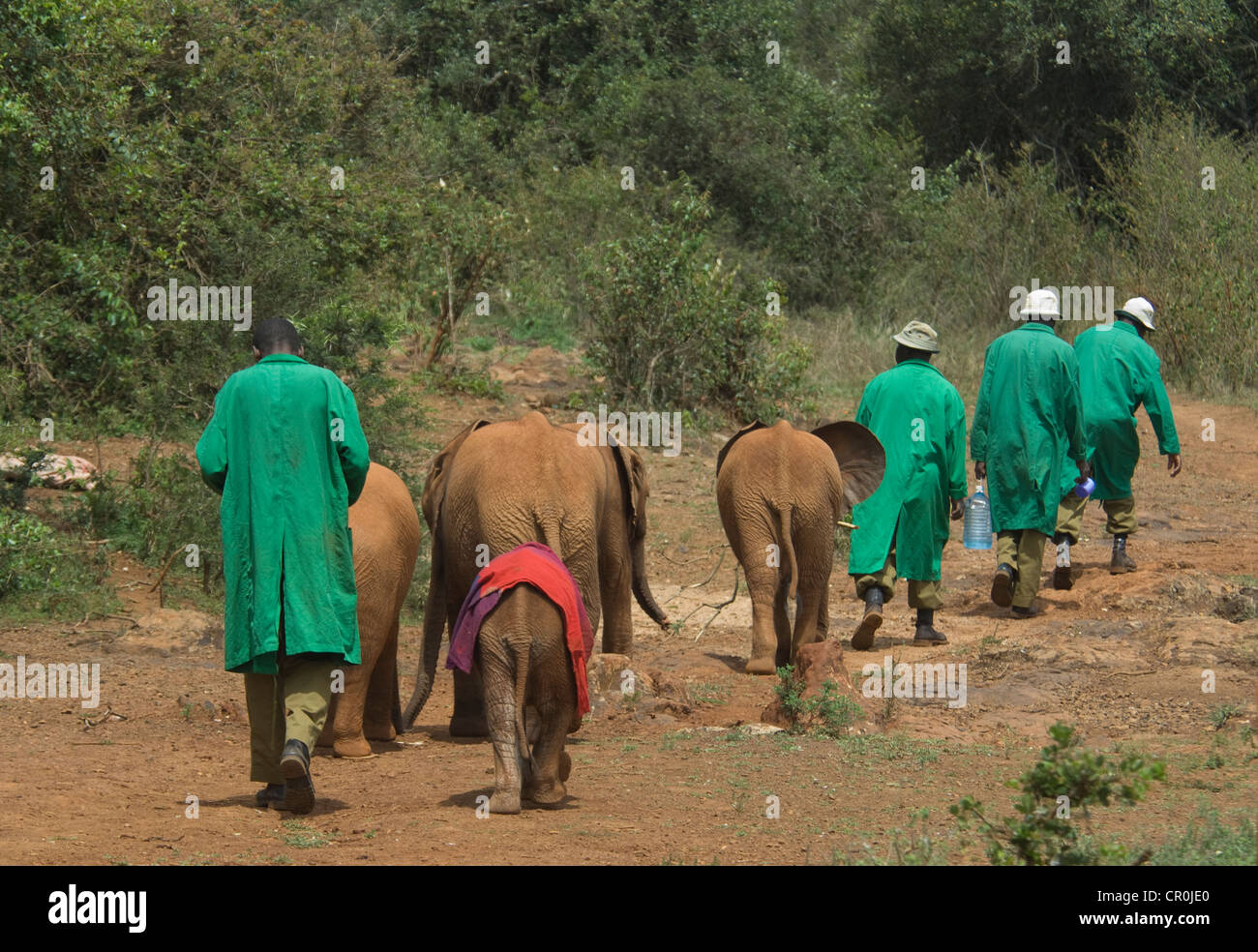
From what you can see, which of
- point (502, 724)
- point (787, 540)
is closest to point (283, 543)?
point (502, 724)

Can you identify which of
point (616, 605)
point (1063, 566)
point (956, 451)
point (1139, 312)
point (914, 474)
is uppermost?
point (1139, 312)

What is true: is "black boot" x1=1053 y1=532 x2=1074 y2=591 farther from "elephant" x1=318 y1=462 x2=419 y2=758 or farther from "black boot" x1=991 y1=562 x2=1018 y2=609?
"elephant" x1=318 y1=462 x2=419 y2=758

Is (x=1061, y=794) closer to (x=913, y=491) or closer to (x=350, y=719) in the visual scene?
(x=350, y=719)

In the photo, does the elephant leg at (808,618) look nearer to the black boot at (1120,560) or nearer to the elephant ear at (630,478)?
the elephant ear at (630,478)

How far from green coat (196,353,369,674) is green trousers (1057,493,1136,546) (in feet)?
21.9

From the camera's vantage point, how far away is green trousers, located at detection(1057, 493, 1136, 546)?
39.2 feet

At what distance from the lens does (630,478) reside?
847cm

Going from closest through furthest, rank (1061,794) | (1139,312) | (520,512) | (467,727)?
(1061,794) < (520,512) < (467,727) < (1139,312)

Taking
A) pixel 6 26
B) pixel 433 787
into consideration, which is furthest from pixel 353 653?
pixel 6 26

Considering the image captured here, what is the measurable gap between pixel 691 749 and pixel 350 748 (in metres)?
1.57

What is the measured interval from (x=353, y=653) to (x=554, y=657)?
808 mm

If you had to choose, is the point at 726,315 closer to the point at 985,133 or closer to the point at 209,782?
the point at 209,782

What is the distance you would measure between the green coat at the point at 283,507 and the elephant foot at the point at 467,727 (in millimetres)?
1784

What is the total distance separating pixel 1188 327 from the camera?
21344 millimetres
